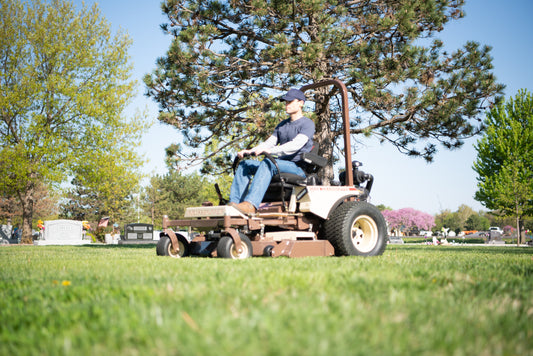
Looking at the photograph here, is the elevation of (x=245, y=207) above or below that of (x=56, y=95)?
below

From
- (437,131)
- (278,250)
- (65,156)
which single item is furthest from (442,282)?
(65,156)

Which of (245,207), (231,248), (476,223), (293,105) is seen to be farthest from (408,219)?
(231,248)

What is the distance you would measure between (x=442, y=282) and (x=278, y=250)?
2.51 meters

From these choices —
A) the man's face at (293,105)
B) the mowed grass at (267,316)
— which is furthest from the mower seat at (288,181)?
the mowed grass at (267,316)

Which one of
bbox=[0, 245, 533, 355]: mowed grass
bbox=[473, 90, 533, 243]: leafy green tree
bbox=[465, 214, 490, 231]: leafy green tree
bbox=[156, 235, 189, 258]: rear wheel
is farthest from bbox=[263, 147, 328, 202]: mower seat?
bbox=[465, 214, 490, 231]: leafy green tree

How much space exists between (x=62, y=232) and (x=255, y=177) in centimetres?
2237

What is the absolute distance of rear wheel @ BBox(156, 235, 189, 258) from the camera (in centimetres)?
593

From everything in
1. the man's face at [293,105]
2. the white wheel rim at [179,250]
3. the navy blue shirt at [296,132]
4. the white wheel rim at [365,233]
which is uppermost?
the man's face at [293,105]

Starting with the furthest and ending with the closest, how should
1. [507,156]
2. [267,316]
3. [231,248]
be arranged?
1. [507,156]
2. [231,248]
3. [267,316]

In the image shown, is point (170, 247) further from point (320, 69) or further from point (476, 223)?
point (476, 223)

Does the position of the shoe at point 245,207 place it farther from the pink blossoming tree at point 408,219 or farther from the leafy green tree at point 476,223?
the leafy green tree at point 476,223

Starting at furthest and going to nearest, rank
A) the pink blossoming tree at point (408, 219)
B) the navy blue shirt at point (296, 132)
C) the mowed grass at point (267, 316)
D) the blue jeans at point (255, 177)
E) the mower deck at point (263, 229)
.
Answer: the pink blossoming tree at point (408, 219)
the navy blue shirt at point (296, 132)
the blue jeans at point (255, 177)
the mower deck at point (263, 229)
the mowed grass at point (267, 316)

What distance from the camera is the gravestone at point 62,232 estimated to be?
23984 mm

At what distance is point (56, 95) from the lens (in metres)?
22.2
